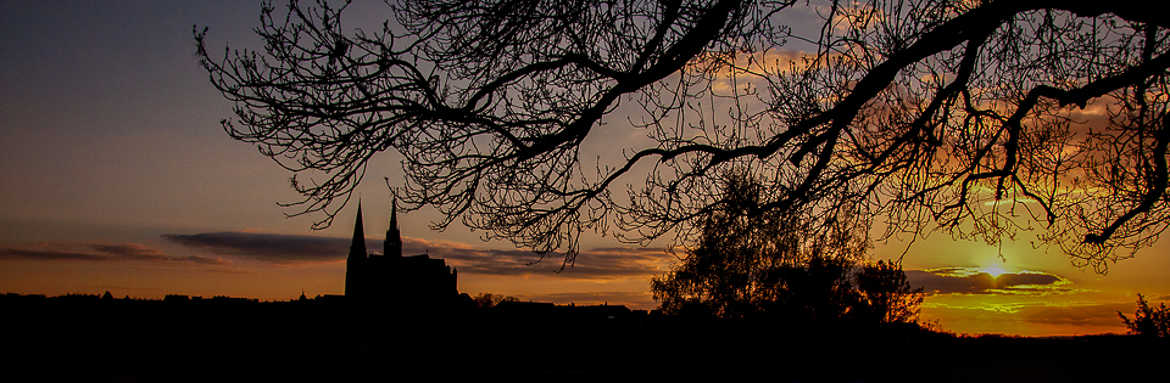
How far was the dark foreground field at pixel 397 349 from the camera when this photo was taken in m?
6.71

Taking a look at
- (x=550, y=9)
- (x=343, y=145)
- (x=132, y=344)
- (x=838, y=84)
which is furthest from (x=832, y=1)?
(x=132, y=344)

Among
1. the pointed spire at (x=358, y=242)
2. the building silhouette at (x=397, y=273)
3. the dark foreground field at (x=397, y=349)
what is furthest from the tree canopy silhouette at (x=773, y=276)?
the pointed spire at (x=358, y=242)

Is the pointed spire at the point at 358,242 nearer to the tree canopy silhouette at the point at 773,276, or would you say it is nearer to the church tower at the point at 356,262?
the church tower at the point at 356,262

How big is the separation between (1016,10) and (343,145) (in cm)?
657

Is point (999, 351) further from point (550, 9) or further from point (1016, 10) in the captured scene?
point (550, 9)

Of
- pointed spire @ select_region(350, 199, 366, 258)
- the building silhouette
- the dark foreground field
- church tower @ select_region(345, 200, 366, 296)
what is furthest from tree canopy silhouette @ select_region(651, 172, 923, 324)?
pointed spire @ select_region(350, 199, 366, 258)

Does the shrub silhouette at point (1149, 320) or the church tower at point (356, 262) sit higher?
the church tower at point (356, 262)

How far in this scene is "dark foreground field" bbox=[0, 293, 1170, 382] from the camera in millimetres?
6715

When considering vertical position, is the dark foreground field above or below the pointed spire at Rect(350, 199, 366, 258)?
below

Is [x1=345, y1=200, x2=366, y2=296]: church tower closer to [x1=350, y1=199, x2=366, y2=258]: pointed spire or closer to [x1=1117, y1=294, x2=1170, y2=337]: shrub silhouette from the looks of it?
[x1=350, y1=199, x2=366, y2=258]: pointed spire

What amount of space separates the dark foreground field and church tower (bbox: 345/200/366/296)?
394 ft

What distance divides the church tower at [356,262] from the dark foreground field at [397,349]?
120177 mm

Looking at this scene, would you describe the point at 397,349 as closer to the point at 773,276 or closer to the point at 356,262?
the point at 773,276

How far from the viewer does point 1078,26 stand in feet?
30.4
